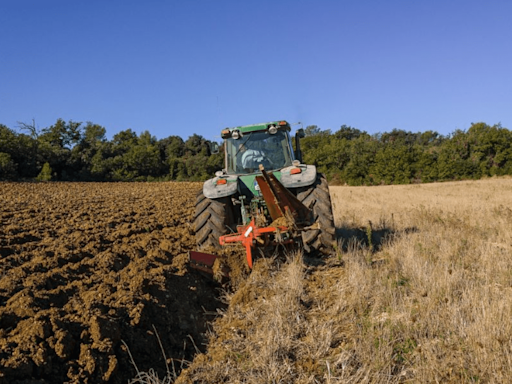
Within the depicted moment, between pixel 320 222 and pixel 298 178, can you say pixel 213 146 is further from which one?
pixel 320 222

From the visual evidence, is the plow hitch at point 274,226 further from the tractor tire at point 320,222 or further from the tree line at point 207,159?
the tree line at point 207,159

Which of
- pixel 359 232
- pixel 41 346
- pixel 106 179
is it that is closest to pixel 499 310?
pixel 41 346

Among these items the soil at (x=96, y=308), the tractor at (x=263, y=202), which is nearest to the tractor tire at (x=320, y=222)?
the tractor at (x=263, y=202)

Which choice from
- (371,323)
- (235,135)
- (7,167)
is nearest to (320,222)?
(235,135)

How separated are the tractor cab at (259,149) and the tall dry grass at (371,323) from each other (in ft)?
5.76

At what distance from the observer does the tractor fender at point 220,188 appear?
575 centimetres

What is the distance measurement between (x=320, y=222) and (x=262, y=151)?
162 cm

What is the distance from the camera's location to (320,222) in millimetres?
5586

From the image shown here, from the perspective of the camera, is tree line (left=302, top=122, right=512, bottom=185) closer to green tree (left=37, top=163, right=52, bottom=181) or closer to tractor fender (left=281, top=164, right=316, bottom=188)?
green tree (left=37, top=163, right=52, bottom=181)

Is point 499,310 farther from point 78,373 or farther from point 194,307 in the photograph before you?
point 78,373

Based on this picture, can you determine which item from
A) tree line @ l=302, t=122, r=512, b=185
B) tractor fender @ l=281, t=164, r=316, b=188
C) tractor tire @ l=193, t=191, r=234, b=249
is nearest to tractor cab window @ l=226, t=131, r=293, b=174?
tractor fender @ l=281, t=164, r=316, b=188

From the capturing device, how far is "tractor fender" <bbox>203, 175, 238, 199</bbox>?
575cm

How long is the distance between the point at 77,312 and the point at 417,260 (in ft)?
11.6

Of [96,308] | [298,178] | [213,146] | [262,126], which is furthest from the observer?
[213,146]
